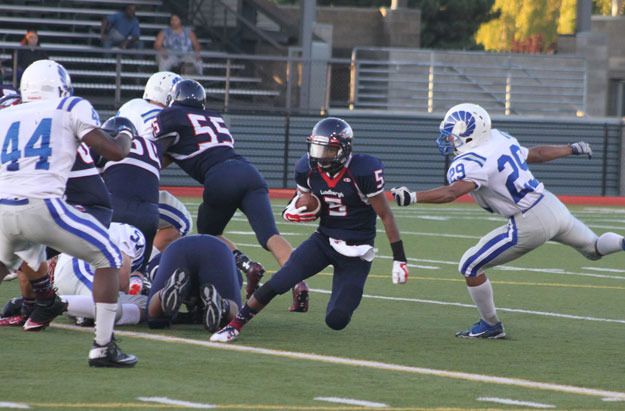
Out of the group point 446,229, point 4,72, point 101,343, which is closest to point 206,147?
point 101,343

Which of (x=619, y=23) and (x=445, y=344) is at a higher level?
(x=619, y=23)

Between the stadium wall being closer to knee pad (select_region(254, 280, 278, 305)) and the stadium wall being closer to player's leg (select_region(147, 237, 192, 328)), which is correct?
player's leg (select_region(147, 237, 192, 328))

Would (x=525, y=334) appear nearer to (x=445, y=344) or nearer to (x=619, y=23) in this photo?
(x=445, y=344)

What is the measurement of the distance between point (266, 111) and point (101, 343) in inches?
629

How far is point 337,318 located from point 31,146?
2.40 m

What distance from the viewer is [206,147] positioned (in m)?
10.4

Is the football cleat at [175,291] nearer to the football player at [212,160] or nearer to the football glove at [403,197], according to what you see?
the football player at [212,160]

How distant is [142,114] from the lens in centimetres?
1066

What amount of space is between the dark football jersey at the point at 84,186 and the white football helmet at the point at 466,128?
2304mm

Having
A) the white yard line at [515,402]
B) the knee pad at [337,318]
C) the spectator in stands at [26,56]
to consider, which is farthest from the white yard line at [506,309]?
the spectator in stands at [26,56]

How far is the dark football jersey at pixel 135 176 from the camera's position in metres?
9.84

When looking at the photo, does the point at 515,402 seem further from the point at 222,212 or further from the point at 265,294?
the point at 222,212

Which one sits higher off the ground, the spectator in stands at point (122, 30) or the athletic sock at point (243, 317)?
the spectator in stands at point (122, 30)

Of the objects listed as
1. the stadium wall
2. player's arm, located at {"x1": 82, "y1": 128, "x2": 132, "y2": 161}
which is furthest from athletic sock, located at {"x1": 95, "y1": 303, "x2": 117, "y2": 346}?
the stadium wall
